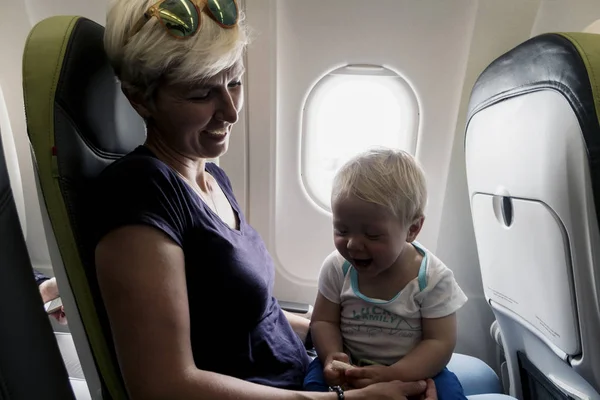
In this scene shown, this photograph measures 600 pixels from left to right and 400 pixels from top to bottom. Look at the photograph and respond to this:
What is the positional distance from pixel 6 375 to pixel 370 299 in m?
0.85

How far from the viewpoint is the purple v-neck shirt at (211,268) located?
3.15ft

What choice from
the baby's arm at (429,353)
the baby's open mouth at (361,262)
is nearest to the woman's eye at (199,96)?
the baby's open mouth at (361,262)

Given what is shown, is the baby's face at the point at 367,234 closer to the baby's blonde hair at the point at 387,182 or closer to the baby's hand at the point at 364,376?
the baby's blonde hair at the point at 387,182

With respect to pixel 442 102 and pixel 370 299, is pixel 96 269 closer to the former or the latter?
pixel 370 299

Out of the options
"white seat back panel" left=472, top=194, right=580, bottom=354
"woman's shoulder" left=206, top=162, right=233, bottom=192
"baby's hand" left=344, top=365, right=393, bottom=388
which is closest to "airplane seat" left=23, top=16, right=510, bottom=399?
"woman's shoulder" left=206, top=162, right=233, bottom=192

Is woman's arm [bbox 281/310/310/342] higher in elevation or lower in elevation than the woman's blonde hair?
lower

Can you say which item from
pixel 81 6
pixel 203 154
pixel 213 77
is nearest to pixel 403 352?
pixel 203 154

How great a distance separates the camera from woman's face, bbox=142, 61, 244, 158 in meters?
1.10

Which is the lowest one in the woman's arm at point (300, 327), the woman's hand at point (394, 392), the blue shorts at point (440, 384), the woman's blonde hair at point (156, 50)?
the woman's arm at point (300, 327)

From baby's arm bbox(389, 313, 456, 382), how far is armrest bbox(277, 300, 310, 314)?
2.32ft

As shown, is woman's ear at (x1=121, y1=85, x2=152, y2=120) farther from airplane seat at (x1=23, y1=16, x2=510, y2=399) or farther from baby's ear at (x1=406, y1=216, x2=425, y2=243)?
baby's ear at (x1=406, y1=216, x2=425, y2=243)

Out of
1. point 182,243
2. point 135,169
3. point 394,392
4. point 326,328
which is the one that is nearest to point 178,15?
point 135,169

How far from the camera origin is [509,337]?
1.61m

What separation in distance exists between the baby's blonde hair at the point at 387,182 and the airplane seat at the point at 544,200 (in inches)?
10.5
